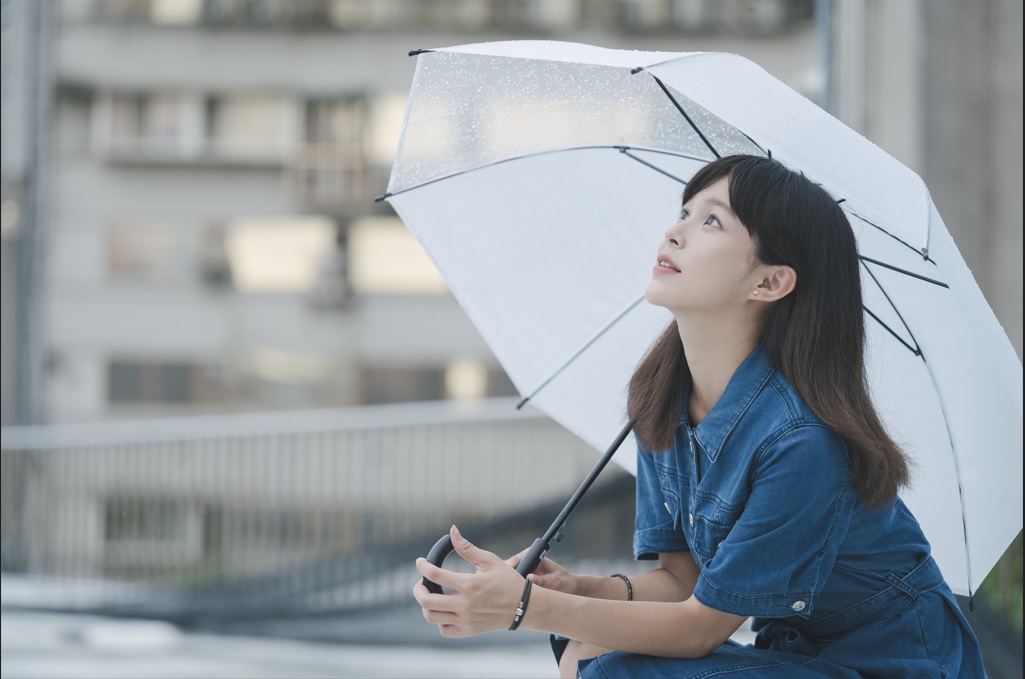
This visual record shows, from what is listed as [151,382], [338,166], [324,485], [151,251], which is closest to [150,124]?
[151,251]

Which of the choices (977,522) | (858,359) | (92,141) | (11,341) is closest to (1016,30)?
(977,522)

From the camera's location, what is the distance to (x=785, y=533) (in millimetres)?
1223

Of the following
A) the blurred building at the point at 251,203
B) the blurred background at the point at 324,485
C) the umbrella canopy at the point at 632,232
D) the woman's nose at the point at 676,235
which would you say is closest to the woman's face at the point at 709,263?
the woman's nose at the point at 676,235

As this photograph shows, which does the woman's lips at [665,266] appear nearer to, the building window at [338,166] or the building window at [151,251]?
the building window at [338,166]

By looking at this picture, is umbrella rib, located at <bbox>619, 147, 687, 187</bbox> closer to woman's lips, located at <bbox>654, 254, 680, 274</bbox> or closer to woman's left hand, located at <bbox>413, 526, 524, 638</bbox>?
woman's lips, located at <bbox>654, 254, 680, 274</bbox>

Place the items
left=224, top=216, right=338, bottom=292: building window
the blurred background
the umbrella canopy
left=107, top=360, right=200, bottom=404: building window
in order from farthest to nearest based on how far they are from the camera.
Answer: left=224, top=216, right=338, bottom=292: building window, left=107, top=360, right=200, bottom=404: building window, the blurred background, the umbrella canopy

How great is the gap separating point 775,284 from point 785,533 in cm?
30

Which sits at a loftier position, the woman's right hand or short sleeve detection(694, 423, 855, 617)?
short sleeve detection(694, 423, 855, 617)

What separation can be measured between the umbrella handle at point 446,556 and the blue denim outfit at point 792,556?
0.45 ft

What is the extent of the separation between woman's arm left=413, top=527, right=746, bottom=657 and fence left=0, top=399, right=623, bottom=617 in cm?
343

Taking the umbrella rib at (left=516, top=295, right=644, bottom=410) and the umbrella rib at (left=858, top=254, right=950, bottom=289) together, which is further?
the umbrella rib at (left=516, top=295, right=644, bottom=410)

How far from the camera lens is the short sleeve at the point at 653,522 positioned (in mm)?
1518

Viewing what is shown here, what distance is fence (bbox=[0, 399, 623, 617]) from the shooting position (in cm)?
489

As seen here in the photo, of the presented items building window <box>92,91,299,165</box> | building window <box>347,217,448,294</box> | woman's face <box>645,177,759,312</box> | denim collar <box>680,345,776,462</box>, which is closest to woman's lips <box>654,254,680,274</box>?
woman's face <box>645,177,759,312</box>
